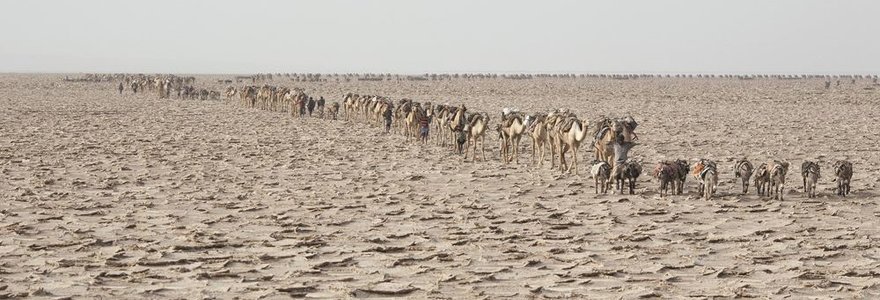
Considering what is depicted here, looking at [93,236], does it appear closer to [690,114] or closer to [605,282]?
[605,282]

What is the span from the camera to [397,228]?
1255cm

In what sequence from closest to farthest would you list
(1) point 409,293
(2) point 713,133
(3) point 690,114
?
(1) point 409,293 → (2) point 713,133 → (3) point 690,114

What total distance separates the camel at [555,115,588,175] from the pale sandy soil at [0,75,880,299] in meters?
0.46

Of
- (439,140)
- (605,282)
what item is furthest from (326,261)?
(439,140)

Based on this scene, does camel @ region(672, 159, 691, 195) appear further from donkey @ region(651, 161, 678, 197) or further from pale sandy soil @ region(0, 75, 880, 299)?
pale sandy soil @ region(0, 75, 880, 299)

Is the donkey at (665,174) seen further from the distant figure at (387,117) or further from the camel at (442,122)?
the distant figure at (387,117)

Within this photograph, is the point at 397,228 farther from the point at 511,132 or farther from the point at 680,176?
the point at 511,132

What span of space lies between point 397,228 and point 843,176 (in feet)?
24.9

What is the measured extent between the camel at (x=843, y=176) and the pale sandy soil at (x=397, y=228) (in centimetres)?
34

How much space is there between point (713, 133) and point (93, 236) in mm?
21176

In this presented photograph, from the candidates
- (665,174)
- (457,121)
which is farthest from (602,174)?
(457,121)

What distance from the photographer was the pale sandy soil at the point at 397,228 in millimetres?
9484

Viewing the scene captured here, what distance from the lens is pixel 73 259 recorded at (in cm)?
1048

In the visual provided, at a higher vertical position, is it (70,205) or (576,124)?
(576,124)
